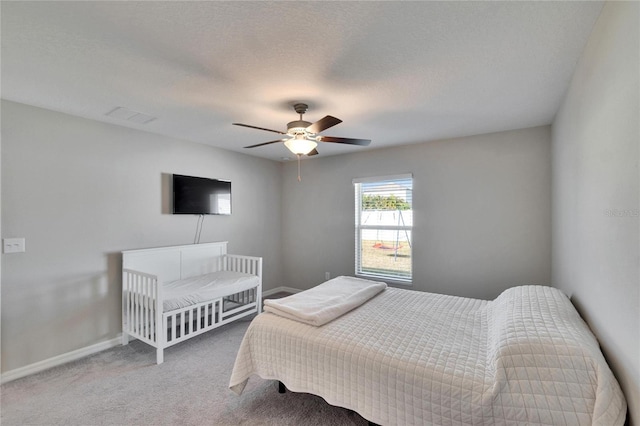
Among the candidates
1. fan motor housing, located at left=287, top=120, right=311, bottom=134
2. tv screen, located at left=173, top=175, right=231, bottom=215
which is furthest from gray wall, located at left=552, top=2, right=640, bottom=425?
tv screen, located at left=173, top=175, right=231, bottom=215

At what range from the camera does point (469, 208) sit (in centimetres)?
357

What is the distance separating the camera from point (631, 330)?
1122 millimetres

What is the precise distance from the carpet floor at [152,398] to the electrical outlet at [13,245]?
1.11 meters

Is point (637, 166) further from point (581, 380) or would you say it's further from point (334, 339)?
point (334, 339)

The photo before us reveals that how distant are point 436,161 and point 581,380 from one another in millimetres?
2908

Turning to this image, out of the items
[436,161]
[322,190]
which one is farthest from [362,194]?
[436,161]

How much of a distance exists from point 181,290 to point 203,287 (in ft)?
0.73

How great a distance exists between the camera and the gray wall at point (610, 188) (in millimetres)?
1095

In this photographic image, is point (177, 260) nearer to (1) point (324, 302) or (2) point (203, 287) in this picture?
(2) point (203, 287)

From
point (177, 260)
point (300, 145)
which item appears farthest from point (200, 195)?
point (300, 145)

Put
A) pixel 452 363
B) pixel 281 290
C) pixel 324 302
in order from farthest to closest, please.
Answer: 1. pixel 281 290
2. pixel 324 302
3. pixel 452 363

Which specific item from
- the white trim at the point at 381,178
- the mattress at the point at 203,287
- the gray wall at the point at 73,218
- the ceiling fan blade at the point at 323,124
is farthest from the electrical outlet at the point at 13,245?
the white trim at the point at 381,178

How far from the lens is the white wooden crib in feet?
9.18

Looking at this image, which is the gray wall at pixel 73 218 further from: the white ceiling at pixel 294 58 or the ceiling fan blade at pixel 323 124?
the ceiling fan blade at pixel 323 124
